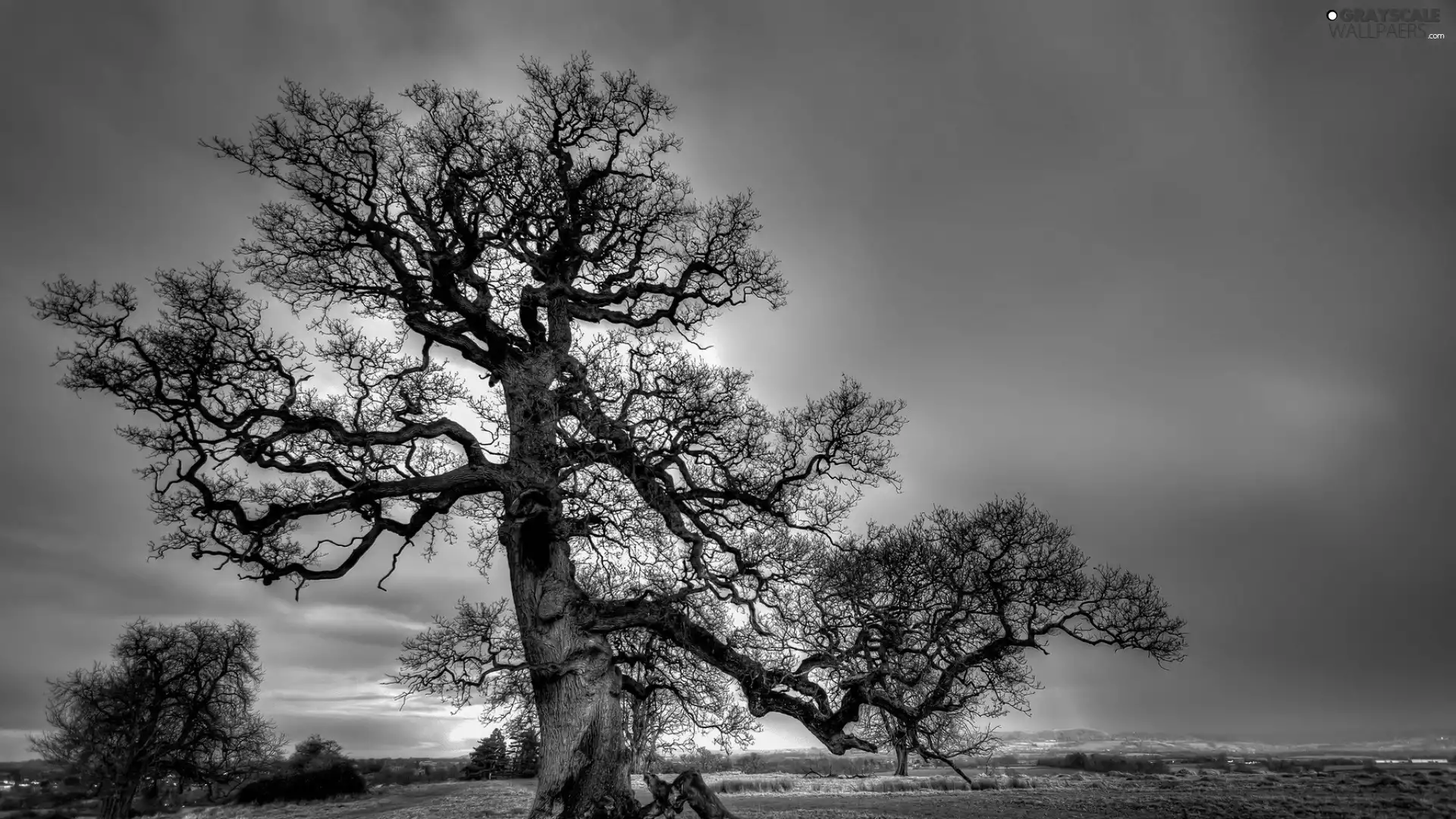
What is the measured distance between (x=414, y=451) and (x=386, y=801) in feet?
85.6

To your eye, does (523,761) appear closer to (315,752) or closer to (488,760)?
(488,760)

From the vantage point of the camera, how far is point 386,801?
3047cm

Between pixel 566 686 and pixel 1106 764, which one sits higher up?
pixel 566 686

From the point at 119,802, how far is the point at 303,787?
328 inches

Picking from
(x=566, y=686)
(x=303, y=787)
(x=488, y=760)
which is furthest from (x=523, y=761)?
(x=566, y=686)

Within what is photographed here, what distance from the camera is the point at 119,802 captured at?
32.8 meters

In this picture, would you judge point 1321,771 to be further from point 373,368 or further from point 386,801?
point 373,368

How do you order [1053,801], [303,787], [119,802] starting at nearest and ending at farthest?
[1053,801] → [119,802] → [303,787]

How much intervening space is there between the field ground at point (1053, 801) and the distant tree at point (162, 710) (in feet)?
13.0

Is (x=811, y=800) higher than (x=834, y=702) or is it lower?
lower

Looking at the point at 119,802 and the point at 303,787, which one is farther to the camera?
the point at 303,787

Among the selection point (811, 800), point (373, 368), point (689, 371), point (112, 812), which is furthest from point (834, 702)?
point (112, 812)

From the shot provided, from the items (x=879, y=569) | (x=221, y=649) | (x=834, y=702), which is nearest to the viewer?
A: (x=834, y=702)

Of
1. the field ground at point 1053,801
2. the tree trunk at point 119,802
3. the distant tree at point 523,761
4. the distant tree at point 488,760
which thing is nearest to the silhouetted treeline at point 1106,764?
the field ground at point 1053,801
